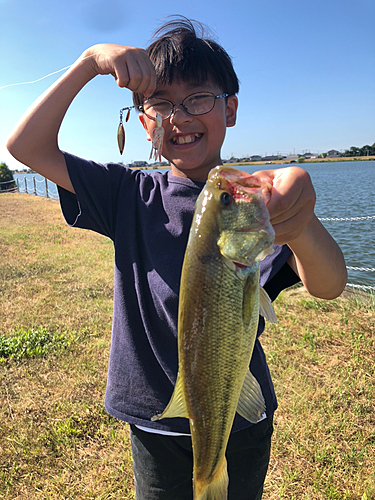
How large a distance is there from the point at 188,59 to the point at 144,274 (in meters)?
1.31

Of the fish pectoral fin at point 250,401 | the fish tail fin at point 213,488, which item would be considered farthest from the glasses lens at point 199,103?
the fish tail fin at point 213,488

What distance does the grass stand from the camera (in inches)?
119

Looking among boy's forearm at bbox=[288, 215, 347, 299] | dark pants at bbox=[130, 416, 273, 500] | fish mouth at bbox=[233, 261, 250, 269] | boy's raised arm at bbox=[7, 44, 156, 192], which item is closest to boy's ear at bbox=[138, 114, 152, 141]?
boy's raised arm at bbox=[7, 44, 156, 192]

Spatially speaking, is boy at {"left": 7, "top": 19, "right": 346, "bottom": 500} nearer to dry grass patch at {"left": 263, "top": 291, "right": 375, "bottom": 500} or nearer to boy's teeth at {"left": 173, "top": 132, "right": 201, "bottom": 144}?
boy's teeth at {"left": 173, "top": 132, "right": 201, "bottom": 144}

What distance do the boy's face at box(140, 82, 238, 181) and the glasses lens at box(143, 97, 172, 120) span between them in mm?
35

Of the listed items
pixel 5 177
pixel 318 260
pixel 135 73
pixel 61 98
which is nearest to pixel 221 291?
pixel 318 260

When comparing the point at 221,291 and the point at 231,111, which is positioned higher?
the point at 231,111

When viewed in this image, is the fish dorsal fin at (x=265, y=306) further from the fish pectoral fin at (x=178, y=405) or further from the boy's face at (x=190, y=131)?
the boy's face at (x=190, y=131)

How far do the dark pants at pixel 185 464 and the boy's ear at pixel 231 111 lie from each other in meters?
1.91

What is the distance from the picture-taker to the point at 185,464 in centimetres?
203

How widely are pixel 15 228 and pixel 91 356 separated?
40.8 ft

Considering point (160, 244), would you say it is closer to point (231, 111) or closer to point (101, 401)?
point (231, 111)

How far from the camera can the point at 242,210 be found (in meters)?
1.24

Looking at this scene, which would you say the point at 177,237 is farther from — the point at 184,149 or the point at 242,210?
the point at 242,210
